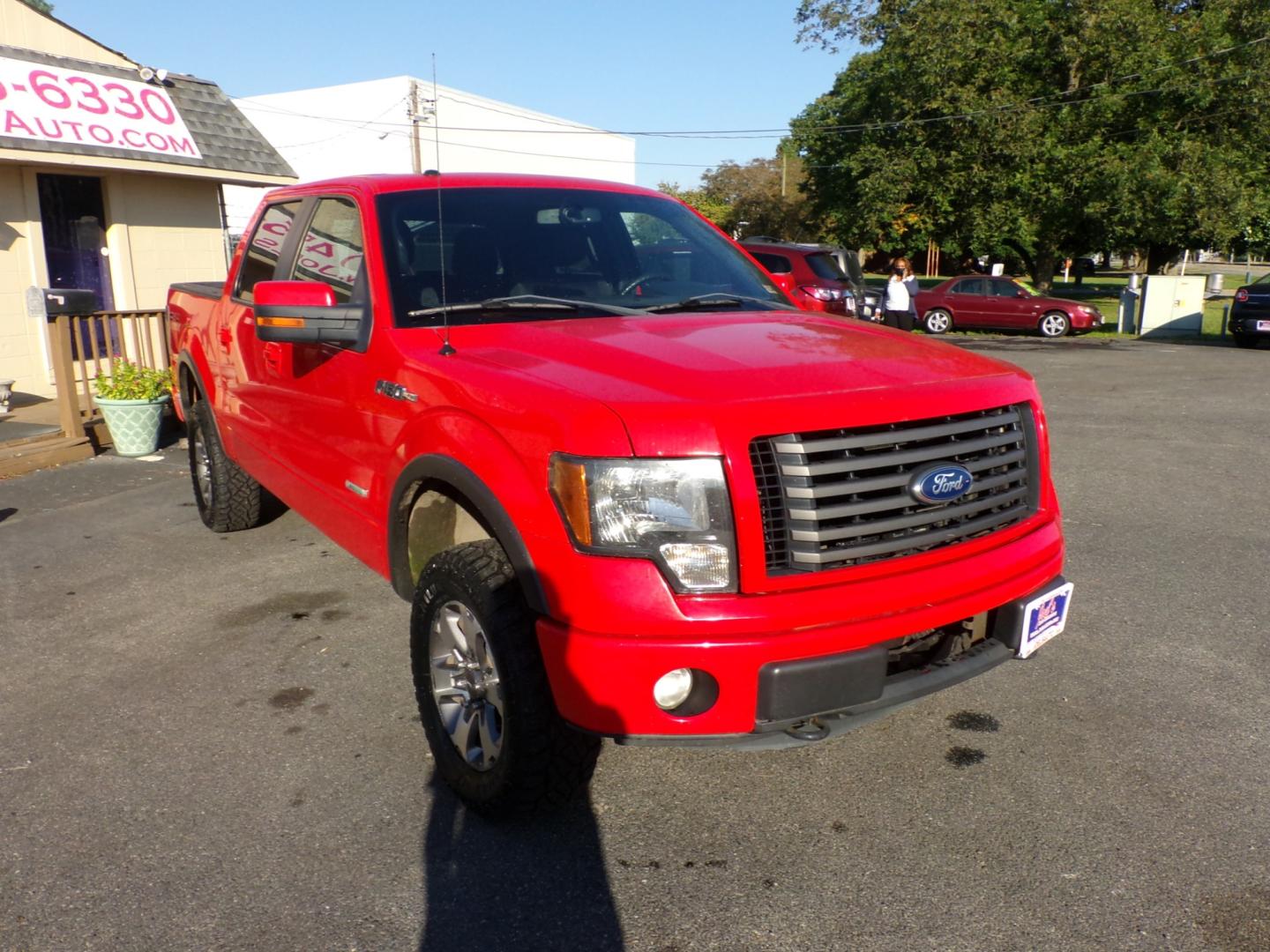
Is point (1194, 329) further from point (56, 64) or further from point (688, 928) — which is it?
point (688, 928)

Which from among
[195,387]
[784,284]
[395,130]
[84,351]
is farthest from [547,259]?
[395,130]

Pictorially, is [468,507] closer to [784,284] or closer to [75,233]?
[784,284]

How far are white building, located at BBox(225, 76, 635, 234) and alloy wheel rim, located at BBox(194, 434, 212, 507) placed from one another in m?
28.4

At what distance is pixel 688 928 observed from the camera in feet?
8.59

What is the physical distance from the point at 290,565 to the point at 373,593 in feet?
2.39

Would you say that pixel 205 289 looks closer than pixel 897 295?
Yes

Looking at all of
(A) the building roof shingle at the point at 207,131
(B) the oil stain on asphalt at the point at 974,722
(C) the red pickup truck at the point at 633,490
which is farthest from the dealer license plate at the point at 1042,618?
(A) the building roof shingle at the point at 207,131

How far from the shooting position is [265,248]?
16.4ft

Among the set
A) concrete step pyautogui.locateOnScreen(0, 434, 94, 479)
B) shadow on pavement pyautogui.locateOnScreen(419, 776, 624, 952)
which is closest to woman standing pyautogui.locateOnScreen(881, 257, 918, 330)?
concrete step pyautogui.locateOnScreen(0, 434, 94, 479)

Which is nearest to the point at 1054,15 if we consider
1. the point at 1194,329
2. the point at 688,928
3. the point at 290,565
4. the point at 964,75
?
the point at 964,75

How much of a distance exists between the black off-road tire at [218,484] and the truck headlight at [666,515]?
370 centimetres

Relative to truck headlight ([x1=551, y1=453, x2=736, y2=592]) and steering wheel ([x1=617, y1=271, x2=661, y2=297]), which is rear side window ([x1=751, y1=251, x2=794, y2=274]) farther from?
truck headlight ([x1=551, y1=453, x2=736, y2=592])

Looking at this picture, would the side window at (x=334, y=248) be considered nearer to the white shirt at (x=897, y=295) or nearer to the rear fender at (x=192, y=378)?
the rear fender at (x=192, y=378)

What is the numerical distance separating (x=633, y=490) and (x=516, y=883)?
3.73 feet
